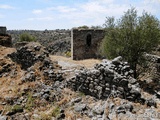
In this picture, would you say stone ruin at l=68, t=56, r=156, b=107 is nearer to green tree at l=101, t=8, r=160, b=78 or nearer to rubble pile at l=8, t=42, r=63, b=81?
rubble pile at l=8, t=42, r=63, b=81

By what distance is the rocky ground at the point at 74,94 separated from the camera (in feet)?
35.6

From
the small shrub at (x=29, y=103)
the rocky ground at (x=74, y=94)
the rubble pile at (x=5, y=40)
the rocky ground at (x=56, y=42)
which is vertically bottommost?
the rocky ground at (x=56, y=42)

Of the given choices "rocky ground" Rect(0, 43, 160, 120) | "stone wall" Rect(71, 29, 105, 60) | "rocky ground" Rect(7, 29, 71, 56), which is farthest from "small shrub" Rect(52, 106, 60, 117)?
"stone wall" Rect(71, 29, 105, 60)

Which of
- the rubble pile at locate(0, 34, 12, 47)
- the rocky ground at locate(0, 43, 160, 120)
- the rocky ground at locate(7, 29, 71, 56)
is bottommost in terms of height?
the rocky ground at locate(7, 29, 71, 56)

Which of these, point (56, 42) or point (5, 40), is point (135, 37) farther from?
point (56, 42)

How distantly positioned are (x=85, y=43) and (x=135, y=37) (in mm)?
16824

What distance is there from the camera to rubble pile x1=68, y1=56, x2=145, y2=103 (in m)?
11.3

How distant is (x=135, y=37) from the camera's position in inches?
717

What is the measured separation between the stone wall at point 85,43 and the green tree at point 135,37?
14988mm

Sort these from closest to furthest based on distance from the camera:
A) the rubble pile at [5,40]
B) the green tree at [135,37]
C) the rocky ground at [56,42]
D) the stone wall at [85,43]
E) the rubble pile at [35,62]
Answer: the rubble pile at [35,62], the green tree at [135,37], the rubble pile at [5,40], the stone wall at [85,43], the rocky ground at [56,42]

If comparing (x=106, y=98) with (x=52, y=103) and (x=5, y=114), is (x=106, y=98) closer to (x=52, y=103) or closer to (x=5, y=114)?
(x=52, y=103)

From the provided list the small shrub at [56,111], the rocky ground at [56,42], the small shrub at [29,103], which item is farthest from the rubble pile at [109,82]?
the rocky ground at [56,42]

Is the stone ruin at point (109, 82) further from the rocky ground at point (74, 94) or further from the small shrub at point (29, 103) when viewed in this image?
the small shrub at point (29, 103)

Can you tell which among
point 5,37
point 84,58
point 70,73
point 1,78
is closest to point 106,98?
point 70,73
